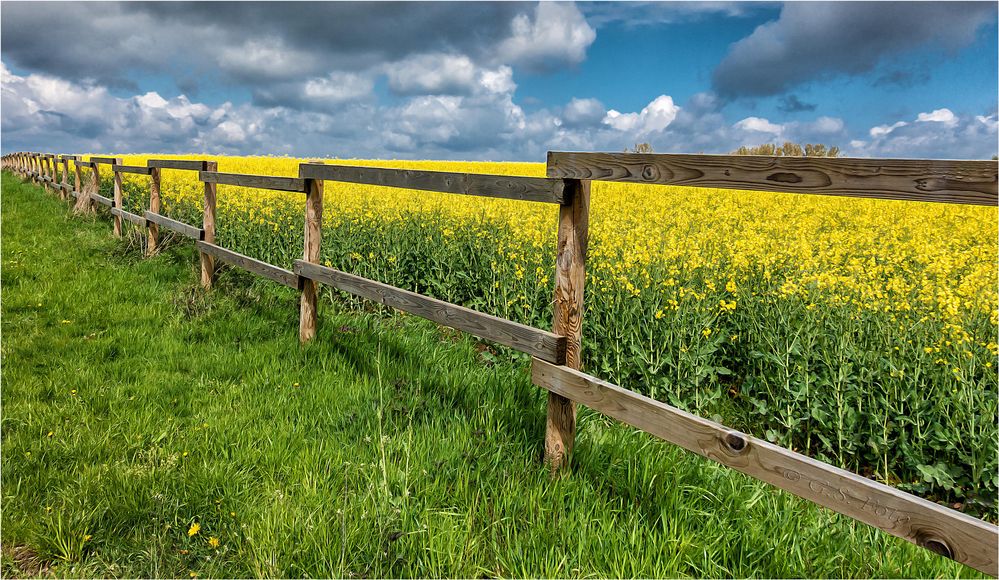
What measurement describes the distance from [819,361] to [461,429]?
2.97 m

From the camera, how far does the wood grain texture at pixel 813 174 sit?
6.67 ft

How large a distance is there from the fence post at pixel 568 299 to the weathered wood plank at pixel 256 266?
334 cm

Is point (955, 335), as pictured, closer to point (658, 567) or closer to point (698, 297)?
point (698, 297)

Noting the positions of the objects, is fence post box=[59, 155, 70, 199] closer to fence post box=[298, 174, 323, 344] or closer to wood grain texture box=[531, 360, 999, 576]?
fence post box=[298, 174, 323, 344]

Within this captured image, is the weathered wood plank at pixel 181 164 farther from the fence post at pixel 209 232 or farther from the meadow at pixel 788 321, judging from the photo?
the meadow at pixel 788 321

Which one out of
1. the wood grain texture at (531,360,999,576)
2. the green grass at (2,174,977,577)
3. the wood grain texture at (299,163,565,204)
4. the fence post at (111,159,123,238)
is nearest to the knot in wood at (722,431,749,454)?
the wood grain texture at (531,360,999,576)

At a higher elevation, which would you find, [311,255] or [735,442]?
[311,255]

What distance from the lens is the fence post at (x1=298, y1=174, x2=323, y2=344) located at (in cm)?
578

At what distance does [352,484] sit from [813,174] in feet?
8.02

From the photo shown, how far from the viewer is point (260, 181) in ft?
21.6

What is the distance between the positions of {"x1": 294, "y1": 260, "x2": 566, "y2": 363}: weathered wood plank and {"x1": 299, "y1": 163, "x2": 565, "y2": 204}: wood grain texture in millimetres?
701

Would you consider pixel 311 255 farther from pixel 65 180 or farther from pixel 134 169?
pixel 65 180

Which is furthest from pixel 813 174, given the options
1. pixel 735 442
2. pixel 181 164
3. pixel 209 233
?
pixel 181 164

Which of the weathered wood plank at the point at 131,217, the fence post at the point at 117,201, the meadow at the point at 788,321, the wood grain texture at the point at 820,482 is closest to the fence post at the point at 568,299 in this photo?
the wood grain texture at the point at 820,482
